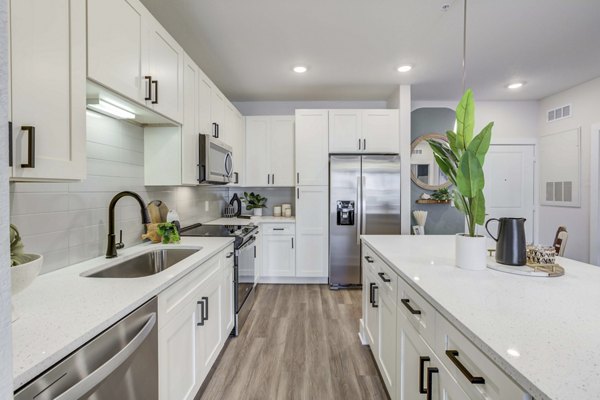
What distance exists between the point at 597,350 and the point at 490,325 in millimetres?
208

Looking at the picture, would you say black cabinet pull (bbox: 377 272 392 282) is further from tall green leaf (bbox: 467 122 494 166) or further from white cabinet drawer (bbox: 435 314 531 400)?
tall green leaf (bbox: 467 122 494 166)

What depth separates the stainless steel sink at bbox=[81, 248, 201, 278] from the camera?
60.7 inches

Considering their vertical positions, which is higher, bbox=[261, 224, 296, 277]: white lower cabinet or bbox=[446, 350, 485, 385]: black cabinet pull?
bbox=[446, 350, 485, 385]: black cabinet pull

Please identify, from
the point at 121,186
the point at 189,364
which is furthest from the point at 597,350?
the point at 121,186

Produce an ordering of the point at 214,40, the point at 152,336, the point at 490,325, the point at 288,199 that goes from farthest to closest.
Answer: the point at 288,199, the point at 214,40, the point at 152,336, the point at 490,325

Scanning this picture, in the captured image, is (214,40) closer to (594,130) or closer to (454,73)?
(454,73)

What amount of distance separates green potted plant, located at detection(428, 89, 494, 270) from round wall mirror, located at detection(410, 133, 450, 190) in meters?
3.08

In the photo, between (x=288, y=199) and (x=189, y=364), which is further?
(x=288, y=199)

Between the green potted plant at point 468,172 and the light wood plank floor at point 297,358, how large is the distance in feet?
3.53

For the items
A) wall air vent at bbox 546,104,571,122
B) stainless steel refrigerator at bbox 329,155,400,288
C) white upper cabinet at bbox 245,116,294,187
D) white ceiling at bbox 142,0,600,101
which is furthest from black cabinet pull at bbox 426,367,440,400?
wall air vent at bbox 546,104,571,122

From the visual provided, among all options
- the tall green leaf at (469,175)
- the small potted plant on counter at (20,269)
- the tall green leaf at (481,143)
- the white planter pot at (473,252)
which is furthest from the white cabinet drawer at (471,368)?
the small potted plant on counter at (20,269)

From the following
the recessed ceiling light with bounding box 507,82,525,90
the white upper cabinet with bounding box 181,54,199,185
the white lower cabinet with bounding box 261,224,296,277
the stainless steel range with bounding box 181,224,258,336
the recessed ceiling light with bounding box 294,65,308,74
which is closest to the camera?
the white upper cabinet with bounding box 181,54,199,185

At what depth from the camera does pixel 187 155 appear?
2.20 m

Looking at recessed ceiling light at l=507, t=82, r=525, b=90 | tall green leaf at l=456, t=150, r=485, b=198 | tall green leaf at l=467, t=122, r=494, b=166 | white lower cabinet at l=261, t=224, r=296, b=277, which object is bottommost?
white lower cabinet at l=261, t=224, r=296, b=277
